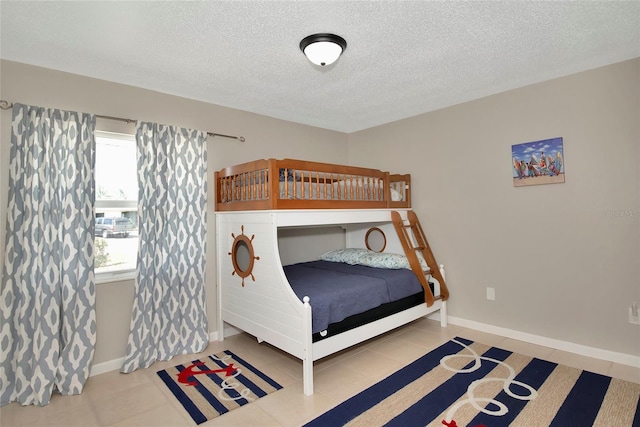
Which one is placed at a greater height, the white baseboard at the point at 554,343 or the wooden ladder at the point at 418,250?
the wooden ladder at the point at 418,250

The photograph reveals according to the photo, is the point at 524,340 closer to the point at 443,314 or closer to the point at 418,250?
the point at 443,314

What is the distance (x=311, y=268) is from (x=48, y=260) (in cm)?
227

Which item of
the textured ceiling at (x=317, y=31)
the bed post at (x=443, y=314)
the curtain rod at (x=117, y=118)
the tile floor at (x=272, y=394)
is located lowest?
the tile floor at (x=272, y=394)

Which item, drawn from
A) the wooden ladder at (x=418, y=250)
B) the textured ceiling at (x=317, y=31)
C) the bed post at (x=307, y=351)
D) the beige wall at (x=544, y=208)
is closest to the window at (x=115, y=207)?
the textured ceiling at (x=317, y=31)

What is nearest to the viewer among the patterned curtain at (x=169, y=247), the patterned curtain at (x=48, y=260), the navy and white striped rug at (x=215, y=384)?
the navy and white striped rug at (x=215, y=384)

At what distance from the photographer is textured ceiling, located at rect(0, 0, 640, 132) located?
187cm

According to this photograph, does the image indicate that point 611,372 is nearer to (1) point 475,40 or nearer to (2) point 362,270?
(2) point 362,270

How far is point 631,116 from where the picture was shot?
99.7 inches

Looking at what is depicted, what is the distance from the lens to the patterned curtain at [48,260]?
88.8 inches

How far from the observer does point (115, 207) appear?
9.26ft

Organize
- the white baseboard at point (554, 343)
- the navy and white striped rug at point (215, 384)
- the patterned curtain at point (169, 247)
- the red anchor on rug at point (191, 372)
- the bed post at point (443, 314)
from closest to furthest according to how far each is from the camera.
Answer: the navy and white striped rug at point (215, 384) < the red anchor on rug at point (191, 372) < the white baseboard at point (554, 343) < the patterned curtain at point (169, 247) < the bed post at point (443, 314)

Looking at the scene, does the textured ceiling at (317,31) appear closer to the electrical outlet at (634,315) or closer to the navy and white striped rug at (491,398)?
the electrical outlet at (634,315)

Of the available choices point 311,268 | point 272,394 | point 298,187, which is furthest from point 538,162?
point 272,394

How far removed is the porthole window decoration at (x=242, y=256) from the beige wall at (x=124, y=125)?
1.23ft
